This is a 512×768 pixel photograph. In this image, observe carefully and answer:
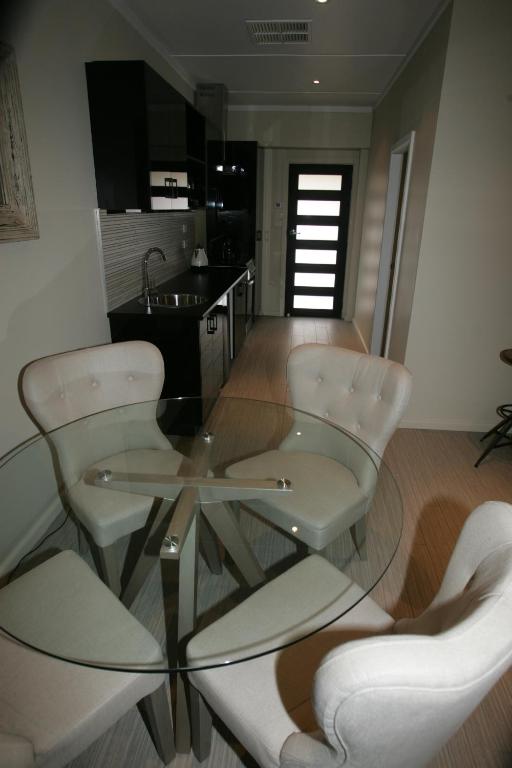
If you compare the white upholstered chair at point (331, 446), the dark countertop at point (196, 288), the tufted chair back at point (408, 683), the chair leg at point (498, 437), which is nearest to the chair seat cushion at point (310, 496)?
the white upholstered chair at point (331, 446)

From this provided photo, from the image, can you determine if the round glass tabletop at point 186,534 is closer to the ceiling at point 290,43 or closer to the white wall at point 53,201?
the white wall at point 53,201

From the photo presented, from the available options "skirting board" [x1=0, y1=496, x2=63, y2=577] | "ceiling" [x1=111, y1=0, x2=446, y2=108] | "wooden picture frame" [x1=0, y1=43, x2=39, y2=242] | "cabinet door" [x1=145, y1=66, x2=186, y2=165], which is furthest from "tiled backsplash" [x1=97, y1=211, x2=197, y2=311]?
"skirting board" [x1=0, y1=496, x2=63, y2=577]

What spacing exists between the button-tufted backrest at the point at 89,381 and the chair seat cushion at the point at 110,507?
319 millimetres

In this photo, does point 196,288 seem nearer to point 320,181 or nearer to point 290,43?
point 290,43

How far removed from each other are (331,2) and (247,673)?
3.42m

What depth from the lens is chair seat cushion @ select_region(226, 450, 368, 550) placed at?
153cm

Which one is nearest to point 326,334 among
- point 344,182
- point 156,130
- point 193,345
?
point 344,182

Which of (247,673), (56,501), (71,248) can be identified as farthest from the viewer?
(71,248)

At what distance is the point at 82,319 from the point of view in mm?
2441

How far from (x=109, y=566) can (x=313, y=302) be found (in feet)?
18.4

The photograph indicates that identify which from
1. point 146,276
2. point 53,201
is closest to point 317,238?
point 146,276

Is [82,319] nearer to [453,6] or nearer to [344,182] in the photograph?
[453,6]

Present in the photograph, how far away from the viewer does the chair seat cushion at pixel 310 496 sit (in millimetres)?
1528

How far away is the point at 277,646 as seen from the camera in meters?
1.04
